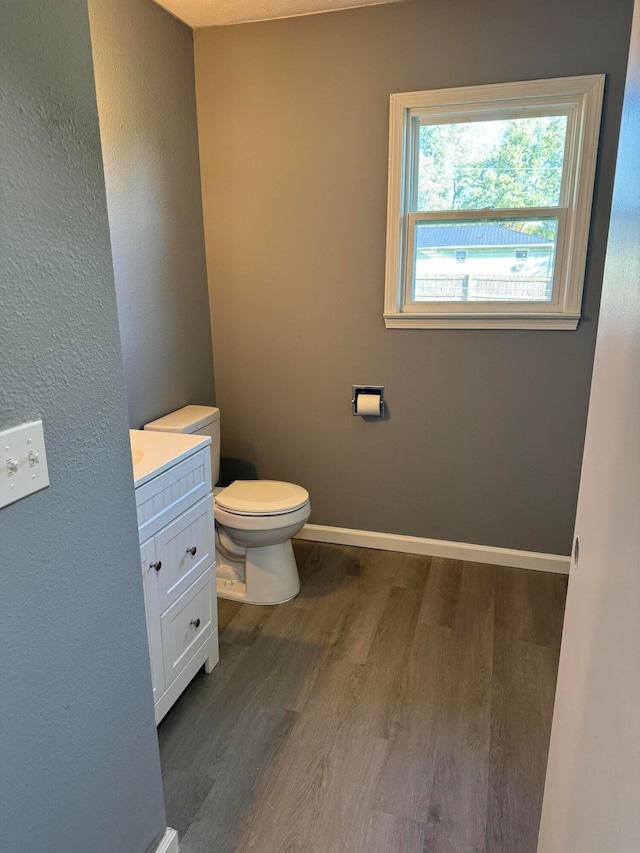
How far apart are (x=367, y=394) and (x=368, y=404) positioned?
6 cm

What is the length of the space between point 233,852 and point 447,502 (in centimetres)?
179

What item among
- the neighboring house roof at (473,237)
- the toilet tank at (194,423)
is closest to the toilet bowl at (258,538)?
the toilet tank at (194,423)

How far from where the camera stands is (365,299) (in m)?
2.70

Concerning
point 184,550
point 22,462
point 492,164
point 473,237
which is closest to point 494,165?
point 492,164

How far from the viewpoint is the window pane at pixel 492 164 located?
238cm

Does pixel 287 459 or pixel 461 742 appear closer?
pixel 461 742

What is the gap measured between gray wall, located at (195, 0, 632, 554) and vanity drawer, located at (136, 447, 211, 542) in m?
1.09

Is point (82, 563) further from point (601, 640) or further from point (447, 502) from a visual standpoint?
point (447, 502)

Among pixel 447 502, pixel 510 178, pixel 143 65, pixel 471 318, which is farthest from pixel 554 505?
pixel 143 65

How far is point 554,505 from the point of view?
268 cm

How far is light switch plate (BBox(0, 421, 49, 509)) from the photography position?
33.4 inches

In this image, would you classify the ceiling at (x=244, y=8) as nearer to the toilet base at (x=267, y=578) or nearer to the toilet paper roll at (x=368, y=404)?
the toilet paper roll at (x=368, y=404)

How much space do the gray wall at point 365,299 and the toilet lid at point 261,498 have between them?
44 centimetres

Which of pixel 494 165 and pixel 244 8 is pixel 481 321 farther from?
pixel 244 8
